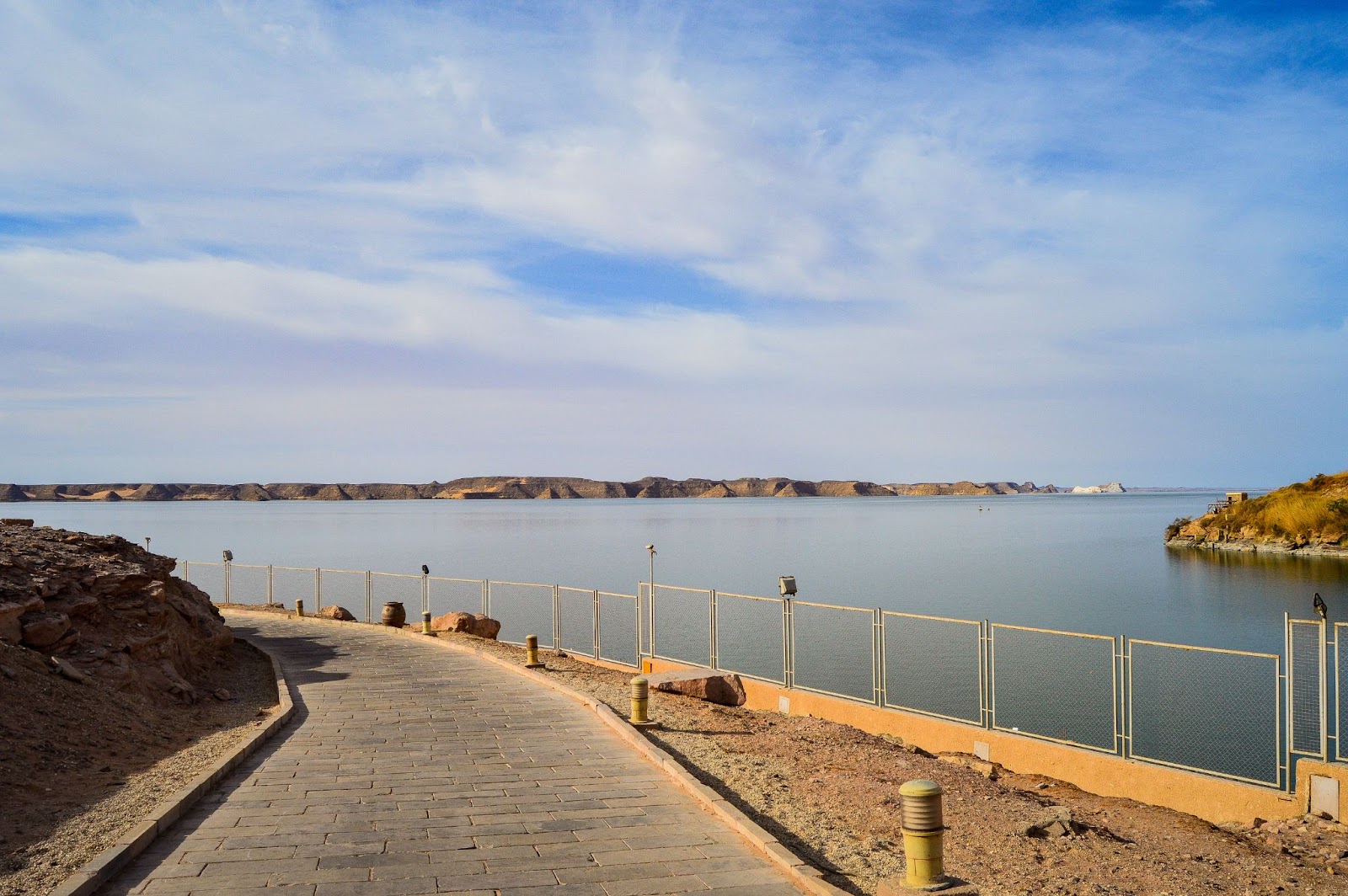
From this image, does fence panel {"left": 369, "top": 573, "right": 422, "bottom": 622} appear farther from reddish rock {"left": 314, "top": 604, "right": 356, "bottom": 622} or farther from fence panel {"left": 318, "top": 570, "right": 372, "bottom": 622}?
reddish rock {"left": 314, "top": 604, "right": 356, "bottom": 622}

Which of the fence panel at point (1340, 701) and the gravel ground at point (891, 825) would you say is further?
the fence panel at point (1340, 701)

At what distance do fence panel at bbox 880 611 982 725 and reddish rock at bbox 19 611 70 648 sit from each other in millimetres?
13493

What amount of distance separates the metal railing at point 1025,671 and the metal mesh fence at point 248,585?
7116mm

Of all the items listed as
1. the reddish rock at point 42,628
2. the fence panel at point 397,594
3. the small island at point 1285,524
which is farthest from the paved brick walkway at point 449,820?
the small island at point 1285,524

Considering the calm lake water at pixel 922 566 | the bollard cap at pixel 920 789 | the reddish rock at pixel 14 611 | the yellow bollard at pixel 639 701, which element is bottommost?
the calm lake water at pixel 922 566

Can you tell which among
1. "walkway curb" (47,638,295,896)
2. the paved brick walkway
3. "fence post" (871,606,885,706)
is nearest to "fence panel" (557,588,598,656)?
"fence post" (871,606,885,706)

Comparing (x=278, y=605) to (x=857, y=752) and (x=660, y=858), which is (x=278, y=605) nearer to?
(x=857, y=752)

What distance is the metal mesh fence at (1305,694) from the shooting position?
40.4 ft

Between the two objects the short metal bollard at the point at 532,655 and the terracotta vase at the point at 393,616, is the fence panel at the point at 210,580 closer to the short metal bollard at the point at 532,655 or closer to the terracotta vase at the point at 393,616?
the terracotta vase at the point at 393,616

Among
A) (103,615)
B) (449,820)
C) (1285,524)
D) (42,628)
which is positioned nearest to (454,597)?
(103,615)

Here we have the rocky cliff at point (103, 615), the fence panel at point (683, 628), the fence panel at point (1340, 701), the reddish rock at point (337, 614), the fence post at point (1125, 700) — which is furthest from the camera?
the reddish rock at point (337, 614)

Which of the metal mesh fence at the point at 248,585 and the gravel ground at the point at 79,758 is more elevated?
the gravel ground at the point at 79,758

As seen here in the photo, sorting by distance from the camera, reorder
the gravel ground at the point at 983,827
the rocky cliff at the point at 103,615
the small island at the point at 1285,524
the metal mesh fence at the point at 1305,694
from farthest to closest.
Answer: the small island at the point at 1285,524, the rocky cliff at the point at 103,615, the metal mesh fence at the point at 1305,694, the gravel ground at the point at 983,827

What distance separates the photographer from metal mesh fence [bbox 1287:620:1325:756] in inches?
485
